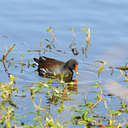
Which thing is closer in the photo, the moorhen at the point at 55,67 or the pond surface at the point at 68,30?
the pond surface at the point at 68,30

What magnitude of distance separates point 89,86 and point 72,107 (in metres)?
1.83

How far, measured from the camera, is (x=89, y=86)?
31.3 ft

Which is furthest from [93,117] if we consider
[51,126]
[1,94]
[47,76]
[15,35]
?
[15,35]

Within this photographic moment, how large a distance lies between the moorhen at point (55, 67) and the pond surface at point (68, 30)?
24cm

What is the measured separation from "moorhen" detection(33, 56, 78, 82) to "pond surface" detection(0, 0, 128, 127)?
24cm

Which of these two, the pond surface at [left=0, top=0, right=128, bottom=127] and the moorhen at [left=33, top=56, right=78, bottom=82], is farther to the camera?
the moorhen at [left=33, top=56, right=78, bottom=82]

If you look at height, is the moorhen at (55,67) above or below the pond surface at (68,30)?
below

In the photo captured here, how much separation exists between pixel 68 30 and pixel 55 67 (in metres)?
1.62

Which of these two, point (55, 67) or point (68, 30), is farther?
point (68, 30)

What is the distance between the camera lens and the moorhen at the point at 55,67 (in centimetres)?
1058

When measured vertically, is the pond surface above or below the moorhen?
above

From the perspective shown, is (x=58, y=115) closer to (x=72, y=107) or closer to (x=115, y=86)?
(x=72, y=107)

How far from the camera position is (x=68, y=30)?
40.0ft

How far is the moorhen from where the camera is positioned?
10.6 meters
